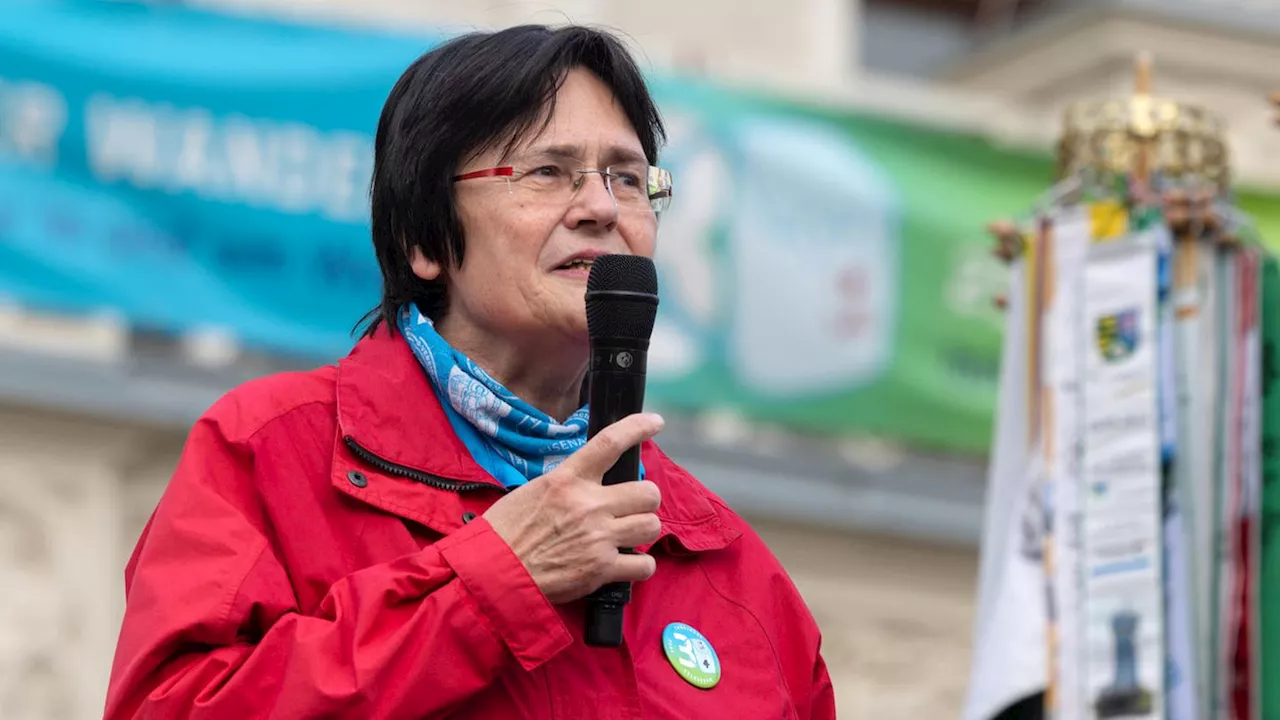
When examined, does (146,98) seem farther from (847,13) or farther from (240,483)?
(240,483)

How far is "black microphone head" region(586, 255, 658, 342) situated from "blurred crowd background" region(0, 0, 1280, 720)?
3.60 meters

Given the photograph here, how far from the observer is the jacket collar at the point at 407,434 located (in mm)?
2312

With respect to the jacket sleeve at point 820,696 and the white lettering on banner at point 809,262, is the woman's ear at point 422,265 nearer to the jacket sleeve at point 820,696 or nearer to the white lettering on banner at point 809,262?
the jacket sleeve at point 820,696

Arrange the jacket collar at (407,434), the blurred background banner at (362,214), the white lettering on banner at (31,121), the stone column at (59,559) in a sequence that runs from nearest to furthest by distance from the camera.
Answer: the jacket collar at (407,434) < the stone column at (59,559) < the white lettering on banner at (31,121) < the blurred background banner at (362,214)

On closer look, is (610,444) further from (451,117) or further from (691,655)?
(451,117)

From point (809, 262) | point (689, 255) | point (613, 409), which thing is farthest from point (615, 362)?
point (809, 262)

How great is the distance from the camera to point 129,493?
21.7 ft

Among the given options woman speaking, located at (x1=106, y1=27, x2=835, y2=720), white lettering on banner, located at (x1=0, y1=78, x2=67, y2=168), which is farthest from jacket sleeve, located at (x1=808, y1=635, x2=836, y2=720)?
white lettering on banner, located at (x1=0, y1=78, x2=67, y2=168)

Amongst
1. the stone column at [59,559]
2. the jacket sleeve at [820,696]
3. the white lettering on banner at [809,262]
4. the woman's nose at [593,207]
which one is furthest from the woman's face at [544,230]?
the white lettering on banner at [809,262]

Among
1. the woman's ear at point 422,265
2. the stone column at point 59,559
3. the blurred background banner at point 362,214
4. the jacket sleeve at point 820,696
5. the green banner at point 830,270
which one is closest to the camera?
the woman's ear at point 422,265

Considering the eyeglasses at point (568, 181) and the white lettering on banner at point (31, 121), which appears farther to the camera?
the white lettering on banner at point (31, 121)

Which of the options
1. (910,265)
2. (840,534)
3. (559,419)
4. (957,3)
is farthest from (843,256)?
(559,419)

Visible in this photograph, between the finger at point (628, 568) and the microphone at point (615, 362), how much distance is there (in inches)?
0.9

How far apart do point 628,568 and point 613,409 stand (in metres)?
0.17
